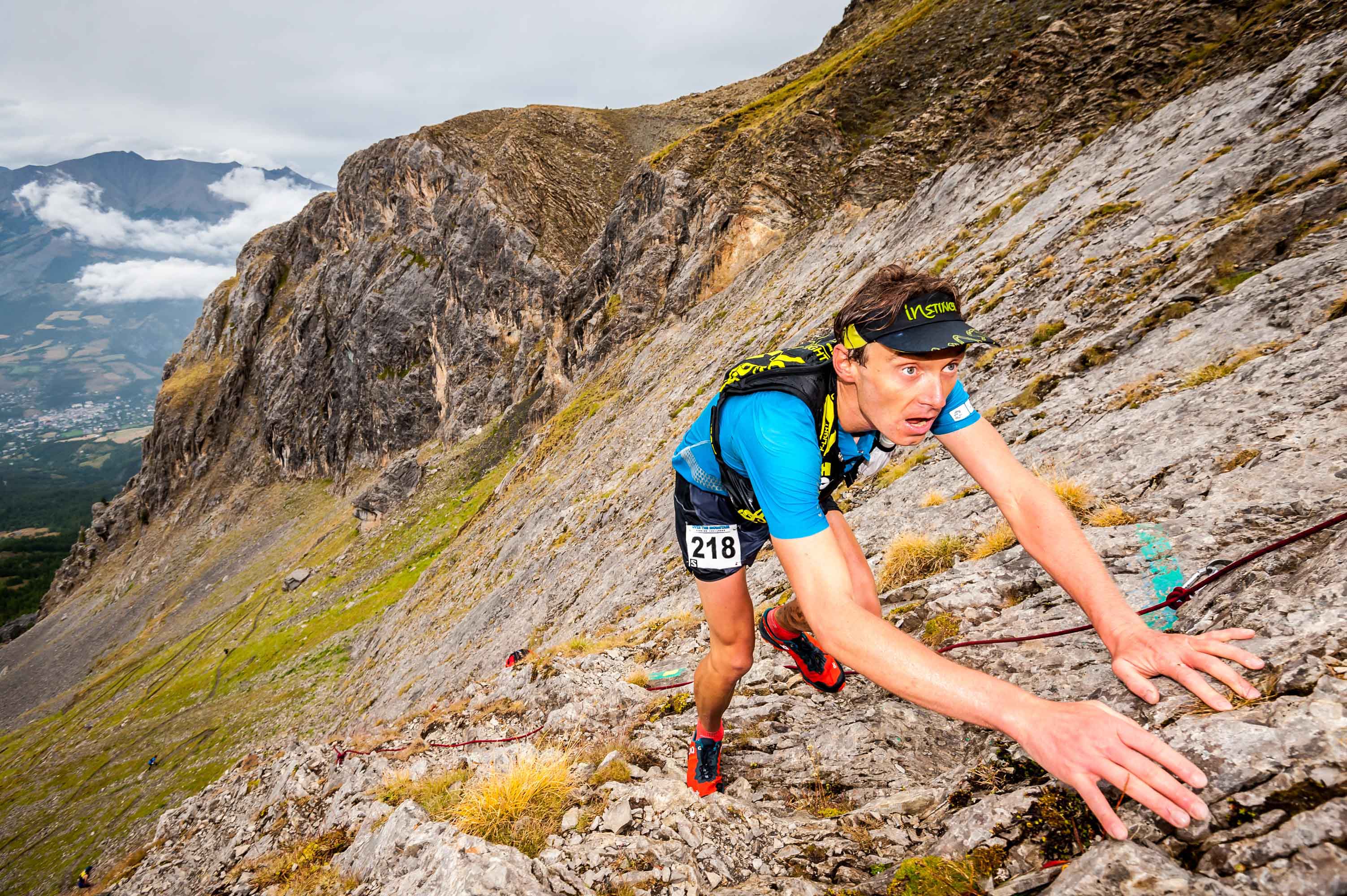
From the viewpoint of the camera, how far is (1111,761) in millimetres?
2008

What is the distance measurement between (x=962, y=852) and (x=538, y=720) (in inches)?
235

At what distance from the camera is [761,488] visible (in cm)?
296

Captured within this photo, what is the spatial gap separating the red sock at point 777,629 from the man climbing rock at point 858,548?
3.36 ft

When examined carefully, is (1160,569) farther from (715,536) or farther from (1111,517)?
(715,536)

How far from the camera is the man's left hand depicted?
2.40 m

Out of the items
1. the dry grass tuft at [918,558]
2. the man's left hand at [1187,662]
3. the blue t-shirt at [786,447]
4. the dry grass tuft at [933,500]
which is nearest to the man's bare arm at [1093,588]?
the man's left hand at [1187,662]

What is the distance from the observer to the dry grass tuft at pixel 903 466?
31.5 feet

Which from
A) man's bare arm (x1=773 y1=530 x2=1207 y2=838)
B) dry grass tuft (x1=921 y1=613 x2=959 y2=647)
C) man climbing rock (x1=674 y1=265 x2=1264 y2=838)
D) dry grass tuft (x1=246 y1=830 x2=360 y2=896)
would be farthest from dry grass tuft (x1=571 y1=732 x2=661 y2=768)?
man's bare arm (x1=773 y1=530 x2=1207 y2=838)

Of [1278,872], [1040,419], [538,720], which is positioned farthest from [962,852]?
[1040,419]

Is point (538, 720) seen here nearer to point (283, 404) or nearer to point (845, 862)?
point (845, 862)

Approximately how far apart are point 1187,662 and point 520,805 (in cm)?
431

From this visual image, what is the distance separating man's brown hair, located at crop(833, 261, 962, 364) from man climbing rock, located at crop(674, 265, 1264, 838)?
0.01 m

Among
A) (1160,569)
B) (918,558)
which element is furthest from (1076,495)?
(918,558)

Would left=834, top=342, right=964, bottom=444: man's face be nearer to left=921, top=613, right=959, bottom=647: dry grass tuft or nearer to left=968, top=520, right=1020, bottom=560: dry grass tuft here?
left=921, top=613, right=959, bottom=647: dry grass tuft
